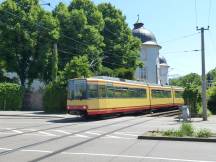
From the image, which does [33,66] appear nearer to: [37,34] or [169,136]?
[37,34]

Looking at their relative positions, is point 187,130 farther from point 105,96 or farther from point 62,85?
point 62,85

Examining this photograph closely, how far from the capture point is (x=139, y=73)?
299ft

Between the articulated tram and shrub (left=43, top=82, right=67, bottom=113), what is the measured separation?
22.1ft

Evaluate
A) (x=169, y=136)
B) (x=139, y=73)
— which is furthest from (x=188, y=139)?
(x=139, y=73)

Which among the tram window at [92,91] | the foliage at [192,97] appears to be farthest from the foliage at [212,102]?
the tram window at [92,91]

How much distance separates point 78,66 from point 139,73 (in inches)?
2021

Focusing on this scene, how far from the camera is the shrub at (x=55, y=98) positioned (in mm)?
41562

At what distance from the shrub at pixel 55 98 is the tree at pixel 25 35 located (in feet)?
25.8

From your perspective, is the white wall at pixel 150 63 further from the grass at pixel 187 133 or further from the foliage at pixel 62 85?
the grass at pixel 187 133

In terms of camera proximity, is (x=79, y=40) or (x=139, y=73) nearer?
(x=79, y=40)

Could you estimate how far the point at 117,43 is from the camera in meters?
61.8

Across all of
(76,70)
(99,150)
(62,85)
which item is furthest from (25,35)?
(99,150)

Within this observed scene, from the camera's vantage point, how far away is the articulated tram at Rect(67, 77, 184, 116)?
1217 inches

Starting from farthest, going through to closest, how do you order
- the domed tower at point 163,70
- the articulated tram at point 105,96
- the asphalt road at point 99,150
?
the domed tower at point 163,70 < the articulated tram at point 105,96 < the asphalt road at point 99,150
